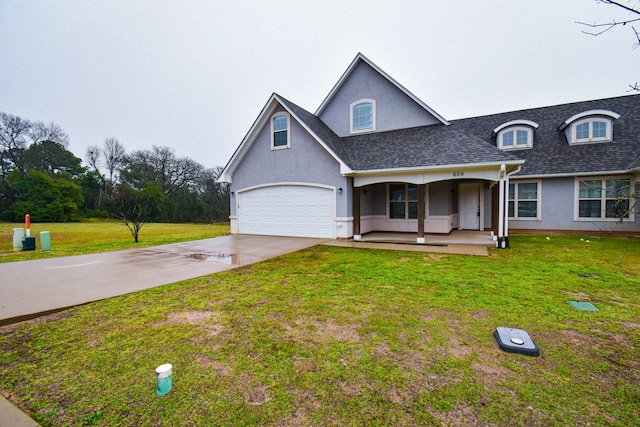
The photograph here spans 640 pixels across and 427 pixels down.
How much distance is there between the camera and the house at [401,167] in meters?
11.6

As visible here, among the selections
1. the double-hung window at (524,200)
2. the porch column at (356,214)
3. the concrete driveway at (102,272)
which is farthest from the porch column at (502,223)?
the concrete driveway at (102,272)

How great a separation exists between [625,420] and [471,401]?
101 centimetres

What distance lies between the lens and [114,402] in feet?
7.32

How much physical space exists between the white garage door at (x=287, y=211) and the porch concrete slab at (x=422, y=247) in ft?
5.02

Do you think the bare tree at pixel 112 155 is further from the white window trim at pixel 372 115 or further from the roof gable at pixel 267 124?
the white window trim at pixel 372 115

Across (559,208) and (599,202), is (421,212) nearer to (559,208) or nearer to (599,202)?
(559,208)

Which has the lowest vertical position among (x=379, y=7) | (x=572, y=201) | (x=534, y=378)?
(x=534, y=378)

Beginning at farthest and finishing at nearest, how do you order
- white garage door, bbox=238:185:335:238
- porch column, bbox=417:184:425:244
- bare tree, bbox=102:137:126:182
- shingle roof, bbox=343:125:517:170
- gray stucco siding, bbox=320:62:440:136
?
bare tree, bbox=102:137:126:182, gray stucco siding, bbox=320:62:440:136, white garage door, bbox=238:185:335:238, porch column, bbox=417:184:425:244, shingle roof, bbox=343:125:517:170

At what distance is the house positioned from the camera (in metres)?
11.6

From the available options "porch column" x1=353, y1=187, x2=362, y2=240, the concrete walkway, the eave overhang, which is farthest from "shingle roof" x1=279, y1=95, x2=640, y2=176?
the concrete walkway

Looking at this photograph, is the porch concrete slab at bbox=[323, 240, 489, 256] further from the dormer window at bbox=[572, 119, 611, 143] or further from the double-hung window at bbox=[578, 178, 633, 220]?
the dormer window at bbox=[572, 119, 611, 143]

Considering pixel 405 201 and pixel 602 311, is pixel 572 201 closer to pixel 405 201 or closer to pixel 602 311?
pixel 405 201

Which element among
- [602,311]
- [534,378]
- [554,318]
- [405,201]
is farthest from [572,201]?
[534,378]

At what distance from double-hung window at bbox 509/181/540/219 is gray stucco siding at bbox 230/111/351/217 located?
28.7 feet
